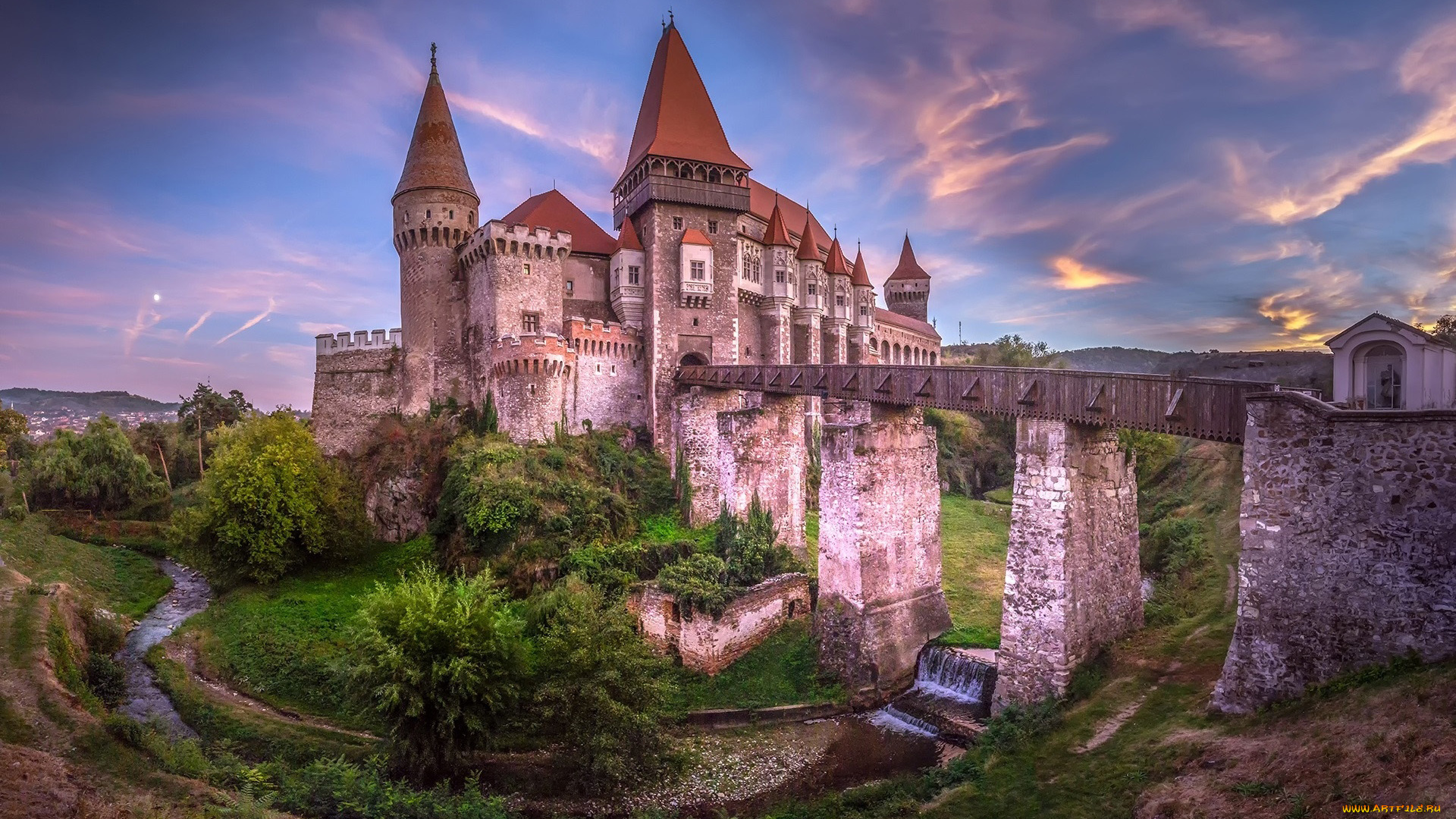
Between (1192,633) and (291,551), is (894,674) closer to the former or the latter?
(1192,633)

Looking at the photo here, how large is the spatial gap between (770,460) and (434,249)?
19.6 meters

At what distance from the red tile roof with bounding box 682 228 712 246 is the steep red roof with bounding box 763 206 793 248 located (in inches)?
178

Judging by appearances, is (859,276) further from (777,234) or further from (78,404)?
(78,404)

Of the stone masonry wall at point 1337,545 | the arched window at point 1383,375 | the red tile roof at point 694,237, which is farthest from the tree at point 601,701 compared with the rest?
the red tile roof at point 694,237

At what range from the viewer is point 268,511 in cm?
2583

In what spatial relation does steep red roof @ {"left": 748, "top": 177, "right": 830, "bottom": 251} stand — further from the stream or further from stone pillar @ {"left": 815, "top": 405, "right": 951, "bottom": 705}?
the stream

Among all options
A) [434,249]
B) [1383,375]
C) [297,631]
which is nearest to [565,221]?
[434,249]

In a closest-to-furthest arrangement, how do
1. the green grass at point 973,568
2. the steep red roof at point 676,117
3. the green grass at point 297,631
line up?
the green grass at point 297,631
the green grass at point 973,568
the steep red roof at point 676,117

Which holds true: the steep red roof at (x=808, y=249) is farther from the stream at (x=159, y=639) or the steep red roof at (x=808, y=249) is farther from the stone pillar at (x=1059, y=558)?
the stream at (x=159, y=639)

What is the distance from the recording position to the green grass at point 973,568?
21188mm

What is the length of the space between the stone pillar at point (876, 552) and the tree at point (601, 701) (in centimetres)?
618

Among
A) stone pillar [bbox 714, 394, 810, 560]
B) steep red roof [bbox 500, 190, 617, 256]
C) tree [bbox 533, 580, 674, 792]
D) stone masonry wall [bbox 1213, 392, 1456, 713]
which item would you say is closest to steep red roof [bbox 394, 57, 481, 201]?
steep red roof [bbox 500, 190, 617, 256]

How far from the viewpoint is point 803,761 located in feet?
54.2

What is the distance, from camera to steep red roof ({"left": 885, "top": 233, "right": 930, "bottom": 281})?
65.7 m
